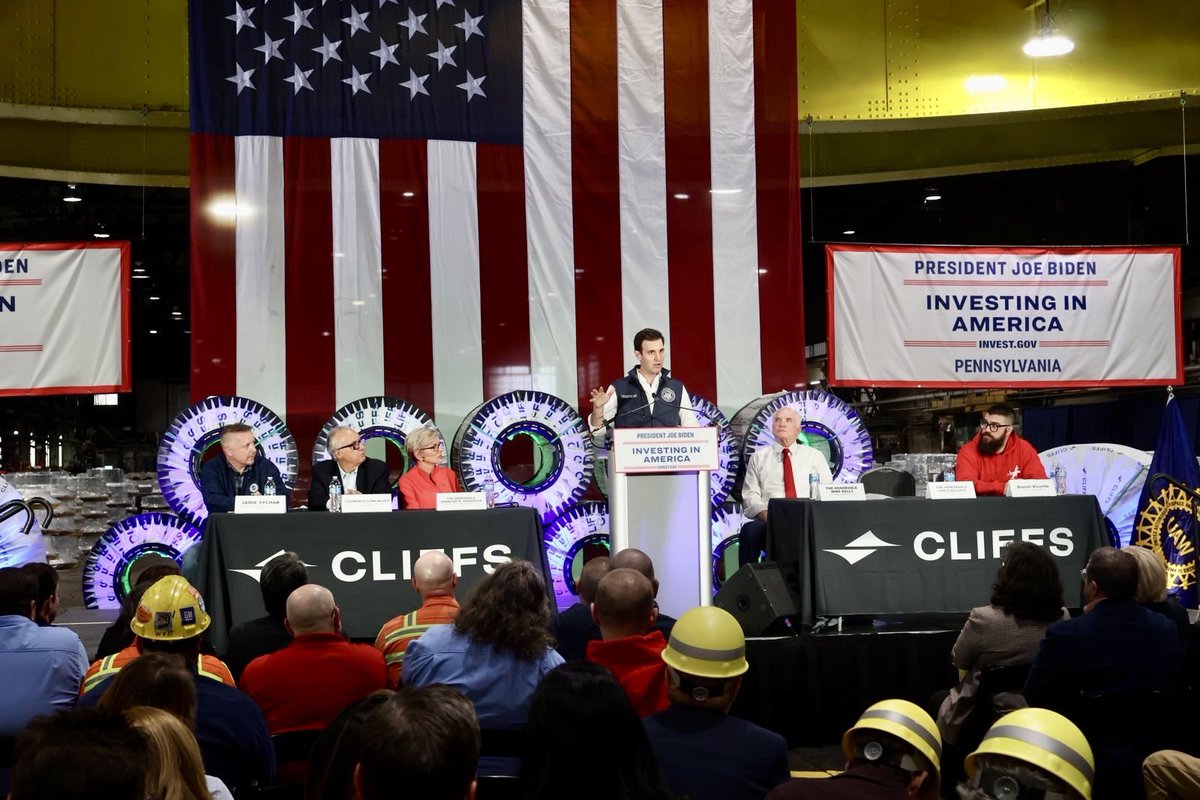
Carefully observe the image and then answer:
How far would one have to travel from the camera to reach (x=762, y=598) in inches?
209

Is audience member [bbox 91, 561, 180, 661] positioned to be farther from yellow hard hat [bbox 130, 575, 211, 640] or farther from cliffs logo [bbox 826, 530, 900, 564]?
cliffs logo [bbox 826, 530, 900, 564]

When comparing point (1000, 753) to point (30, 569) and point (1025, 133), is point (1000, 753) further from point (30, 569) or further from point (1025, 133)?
point (1025, 133)

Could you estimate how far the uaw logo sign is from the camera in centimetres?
662

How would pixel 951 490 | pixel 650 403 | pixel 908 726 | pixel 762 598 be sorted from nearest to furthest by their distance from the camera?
pixel 908 726
pixel 762 598
pixel 951 490
pixel 650 403

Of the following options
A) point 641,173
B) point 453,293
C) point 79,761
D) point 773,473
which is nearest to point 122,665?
point 79,761

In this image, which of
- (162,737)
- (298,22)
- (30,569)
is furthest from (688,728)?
(298,22)

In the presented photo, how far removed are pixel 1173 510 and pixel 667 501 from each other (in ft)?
10.8

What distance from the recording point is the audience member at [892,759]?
84.0 inches

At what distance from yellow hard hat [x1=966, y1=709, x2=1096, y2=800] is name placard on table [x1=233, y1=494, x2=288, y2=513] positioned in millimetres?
3960

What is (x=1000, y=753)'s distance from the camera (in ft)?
6.68

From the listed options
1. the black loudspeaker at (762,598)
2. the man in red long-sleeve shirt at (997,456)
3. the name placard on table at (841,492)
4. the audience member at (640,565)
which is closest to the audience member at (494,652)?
the audience member at (640,565)

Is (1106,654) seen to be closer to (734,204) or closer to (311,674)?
(311,674)

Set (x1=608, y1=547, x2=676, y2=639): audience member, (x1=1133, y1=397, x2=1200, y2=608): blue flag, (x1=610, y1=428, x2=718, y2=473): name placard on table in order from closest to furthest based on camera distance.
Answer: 1. (x1=608, y1=547, x2=676, y2=639): audience member
2. (x1=610, y1=428, x2=718, y2=473): name placard on table
3. (x1=1133, y1=397, x2=1200, y2=608): blue flag

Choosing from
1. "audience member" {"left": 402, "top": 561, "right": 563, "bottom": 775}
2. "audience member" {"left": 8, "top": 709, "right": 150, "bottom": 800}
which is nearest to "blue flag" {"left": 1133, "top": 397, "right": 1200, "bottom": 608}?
"audience member" {"left": 402, "top": 561, "right": 563, "bottom": 775}
